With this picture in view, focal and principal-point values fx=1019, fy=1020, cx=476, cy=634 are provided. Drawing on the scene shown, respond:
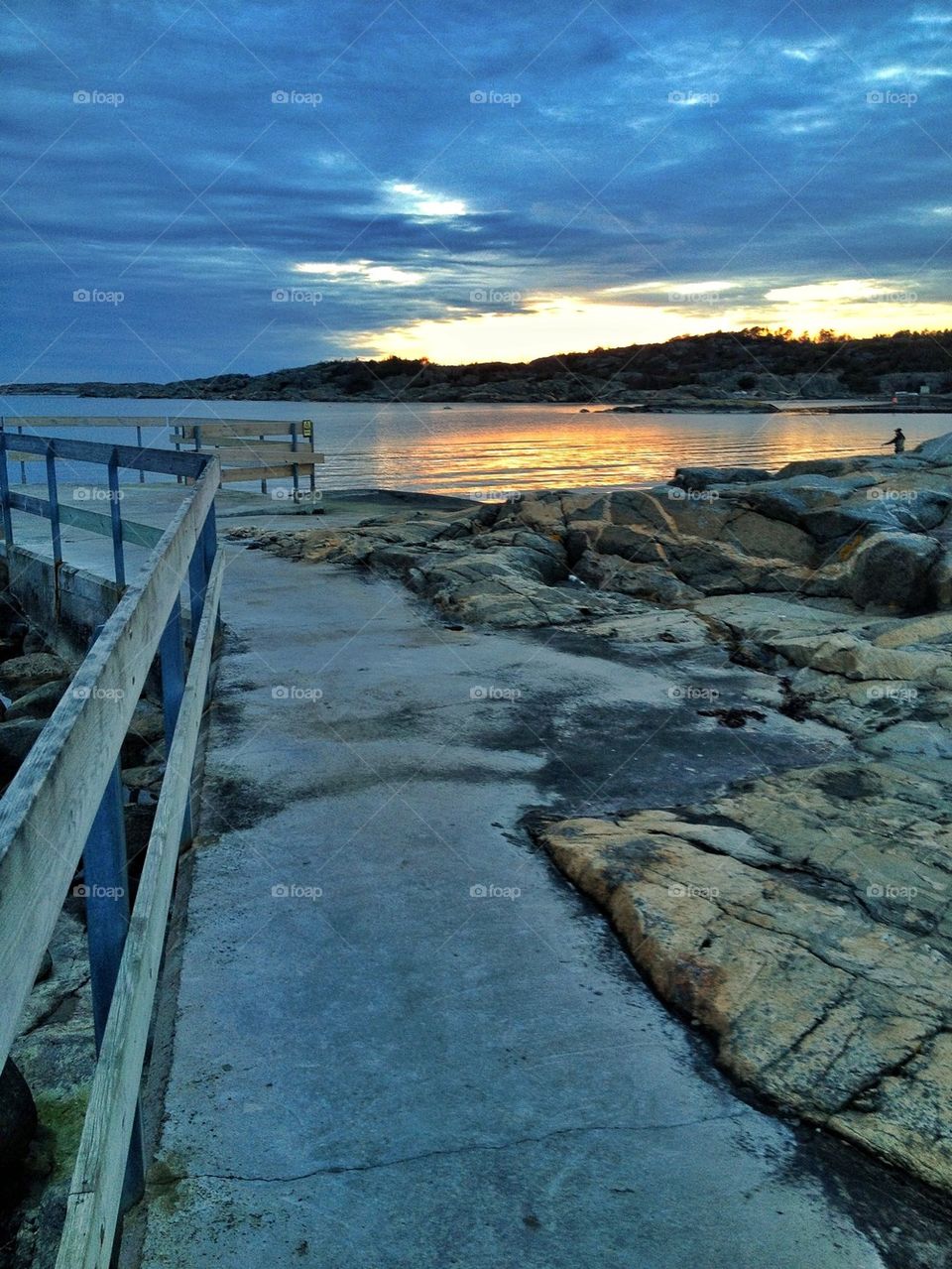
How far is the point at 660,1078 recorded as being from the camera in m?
2.88

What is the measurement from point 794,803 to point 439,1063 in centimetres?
240

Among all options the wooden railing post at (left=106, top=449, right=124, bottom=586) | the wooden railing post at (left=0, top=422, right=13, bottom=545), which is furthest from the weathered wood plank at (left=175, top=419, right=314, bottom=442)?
the wooden railing post at (left=106, top=449, right=124, bottom=586)

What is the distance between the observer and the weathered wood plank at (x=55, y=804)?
3.74 feet

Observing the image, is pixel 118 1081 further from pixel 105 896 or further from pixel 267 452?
pixel 267 452

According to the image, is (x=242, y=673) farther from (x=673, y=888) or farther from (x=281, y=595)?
(x=673, y=888)

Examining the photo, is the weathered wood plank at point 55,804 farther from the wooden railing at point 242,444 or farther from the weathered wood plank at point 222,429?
the weathered wood plank at point 222,429

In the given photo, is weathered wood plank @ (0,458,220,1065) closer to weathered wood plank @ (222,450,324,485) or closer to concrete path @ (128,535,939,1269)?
concrete path @ (128,535,939,1269)

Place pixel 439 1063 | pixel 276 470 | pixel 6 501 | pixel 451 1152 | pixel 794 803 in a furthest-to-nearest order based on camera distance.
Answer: pixel 276 470
pixel 6 501
pixel 794 803
pixel 439 1063
pixel 451 1152

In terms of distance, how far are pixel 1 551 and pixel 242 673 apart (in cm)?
670

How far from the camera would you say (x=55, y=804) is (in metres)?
1.33

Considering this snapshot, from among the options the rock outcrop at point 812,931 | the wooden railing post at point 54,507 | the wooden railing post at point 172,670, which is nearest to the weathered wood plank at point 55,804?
the wooden railing post at point 172,670

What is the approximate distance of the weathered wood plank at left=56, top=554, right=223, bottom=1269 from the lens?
170cm

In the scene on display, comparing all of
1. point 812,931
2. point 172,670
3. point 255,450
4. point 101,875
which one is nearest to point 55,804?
point 101,875

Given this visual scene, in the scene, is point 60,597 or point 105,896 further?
point 60,597
